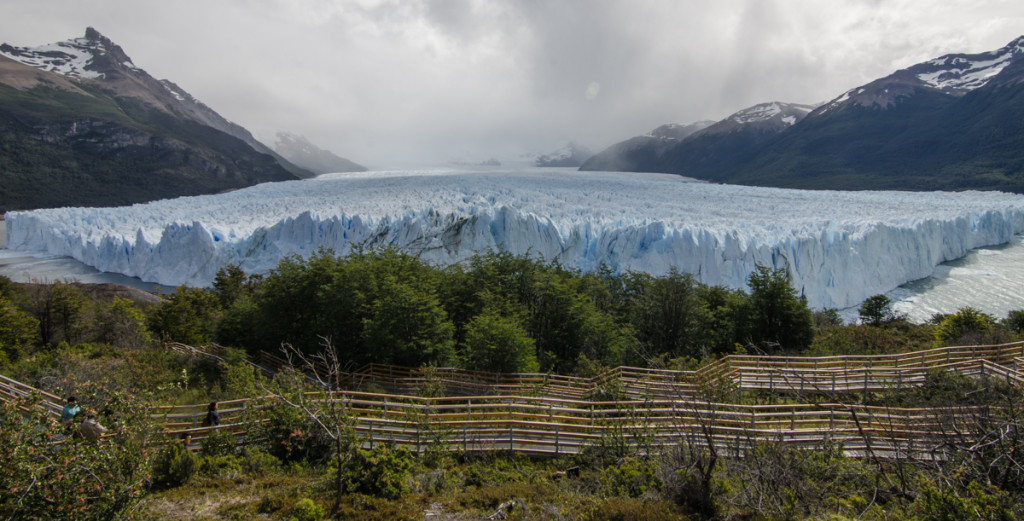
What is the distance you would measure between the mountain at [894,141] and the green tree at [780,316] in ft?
206

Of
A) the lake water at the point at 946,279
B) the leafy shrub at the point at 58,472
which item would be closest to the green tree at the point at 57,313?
the lake water at the point at 946,279

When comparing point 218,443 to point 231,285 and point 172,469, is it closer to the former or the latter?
point 172,469

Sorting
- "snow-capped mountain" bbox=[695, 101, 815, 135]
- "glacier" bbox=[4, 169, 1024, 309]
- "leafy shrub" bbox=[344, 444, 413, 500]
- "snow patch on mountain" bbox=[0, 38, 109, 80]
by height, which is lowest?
"leafy shrub" bbox=[344, 444, 413, 500]

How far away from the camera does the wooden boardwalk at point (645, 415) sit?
22.4ft

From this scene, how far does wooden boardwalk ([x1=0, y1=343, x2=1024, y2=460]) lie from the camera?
684cm

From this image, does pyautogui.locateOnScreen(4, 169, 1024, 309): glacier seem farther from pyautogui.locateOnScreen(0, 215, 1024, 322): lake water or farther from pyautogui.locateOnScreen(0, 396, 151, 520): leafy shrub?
pyautogui.locateOnScreen(0, 396, 151, 520): leafy shrub

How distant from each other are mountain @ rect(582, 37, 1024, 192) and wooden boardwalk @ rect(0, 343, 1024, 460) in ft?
227

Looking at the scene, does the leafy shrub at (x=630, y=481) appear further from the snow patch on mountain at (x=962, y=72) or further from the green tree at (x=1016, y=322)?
the snow patch on mountain at (x=962, y=72)

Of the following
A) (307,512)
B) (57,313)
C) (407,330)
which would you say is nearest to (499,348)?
(407,330)

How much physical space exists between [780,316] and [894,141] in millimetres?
90018

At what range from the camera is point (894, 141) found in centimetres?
8281

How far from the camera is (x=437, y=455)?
7637 mm

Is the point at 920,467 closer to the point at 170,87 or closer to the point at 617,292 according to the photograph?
the point at 617,292

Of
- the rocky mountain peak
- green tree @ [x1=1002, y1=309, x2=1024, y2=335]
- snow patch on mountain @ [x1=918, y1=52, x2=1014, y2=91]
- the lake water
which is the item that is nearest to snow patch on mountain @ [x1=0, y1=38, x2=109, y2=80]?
the rocky mountain peak
